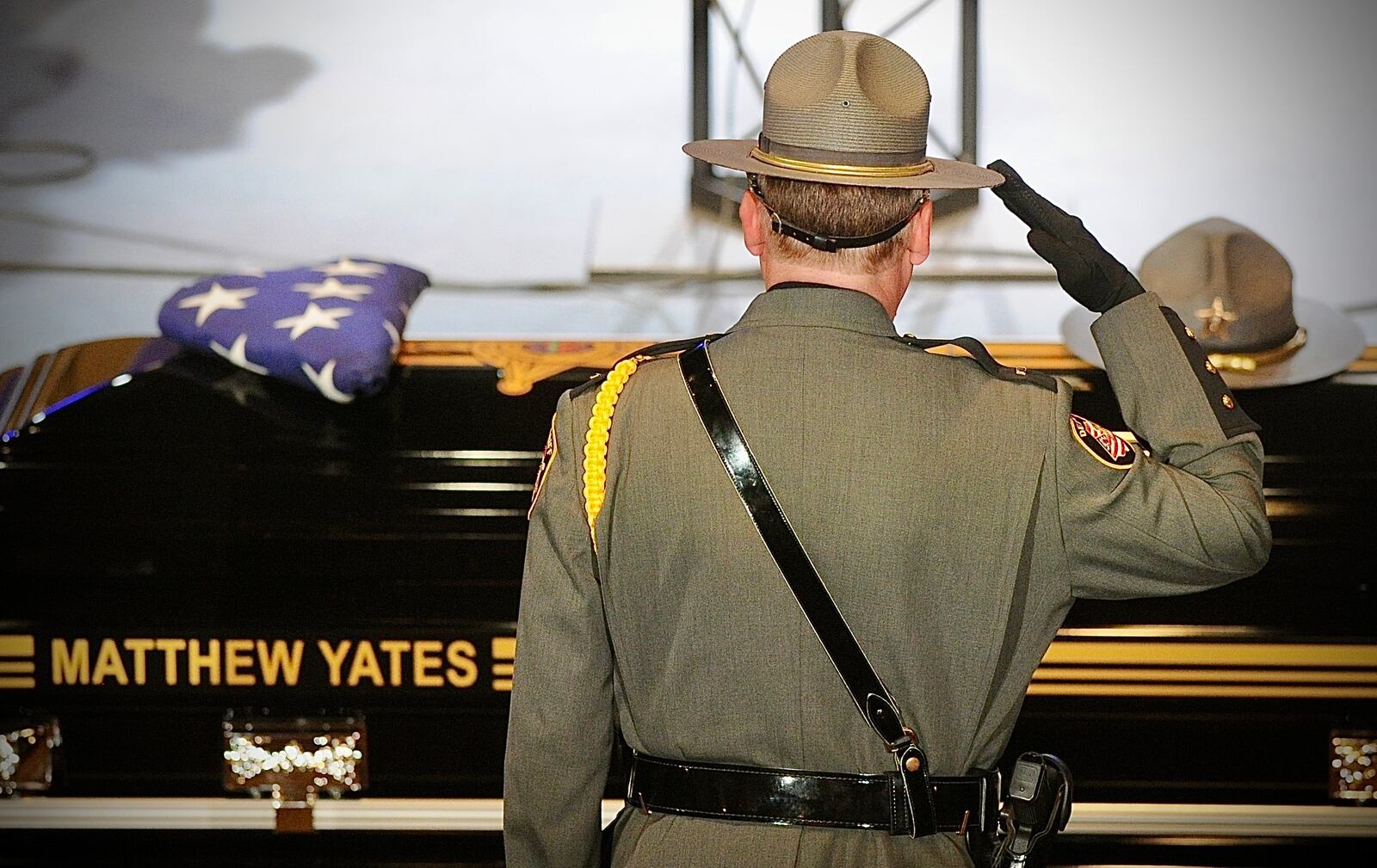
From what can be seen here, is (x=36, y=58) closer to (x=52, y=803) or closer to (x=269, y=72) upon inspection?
(x=269, y=72)

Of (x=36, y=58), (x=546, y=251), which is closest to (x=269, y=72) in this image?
(x=36, y=58)

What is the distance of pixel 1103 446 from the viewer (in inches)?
58.1

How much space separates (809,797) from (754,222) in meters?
0.57

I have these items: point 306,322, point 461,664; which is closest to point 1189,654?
point 461,664

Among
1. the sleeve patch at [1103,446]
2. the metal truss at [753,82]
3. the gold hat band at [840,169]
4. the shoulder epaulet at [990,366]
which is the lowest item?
the sleeve patch at [1103,446]

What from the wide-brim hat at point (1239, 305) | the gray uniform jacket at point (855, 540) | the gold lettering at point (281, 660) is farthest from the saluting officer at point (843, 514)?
the wide-brim hat at point (1239, 305)

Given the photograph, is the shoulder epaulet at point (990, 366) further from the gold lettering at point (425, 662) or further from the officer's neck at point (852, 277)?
the gold lettering at point (425, 662)

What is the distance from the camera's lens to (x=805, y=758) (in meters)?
1.50

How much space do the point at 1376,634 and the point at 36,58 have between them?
414cm

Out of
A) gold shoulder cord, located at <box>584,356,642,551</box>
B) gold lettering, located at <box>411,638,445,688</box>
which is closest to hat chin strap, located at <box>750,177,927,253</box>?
gold shoulder cord, located at <box>584,356,642,551</box>

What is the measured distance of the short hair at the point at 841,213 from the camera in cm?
144

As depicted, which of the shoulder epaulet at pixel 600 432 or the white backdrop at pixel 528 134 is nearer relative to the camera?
the shoulder epaulet at pixel 600 432

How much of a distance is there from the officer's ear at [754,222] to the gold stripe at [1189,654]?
93 cm

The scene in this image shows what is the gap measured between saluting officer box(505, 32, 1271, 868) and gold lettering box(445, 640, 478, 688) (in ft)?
2.16
